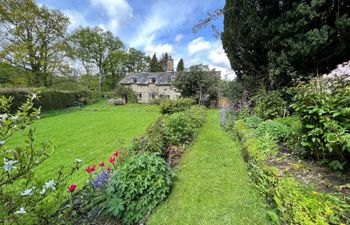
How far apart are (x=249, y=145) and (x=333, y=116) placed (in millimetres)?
1799

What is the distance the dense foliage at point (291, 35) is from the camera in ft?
15.3

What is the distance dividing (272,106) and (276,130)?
201 cm

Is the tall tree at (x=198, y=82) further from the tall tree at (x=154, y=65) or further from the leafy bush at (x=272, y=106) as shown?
the tall tree at (x=154, y=65)

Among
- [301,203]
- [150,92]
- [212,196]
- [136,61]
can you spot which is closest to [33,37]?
[150,92]

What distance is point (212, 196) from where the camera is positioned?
3.24 metres

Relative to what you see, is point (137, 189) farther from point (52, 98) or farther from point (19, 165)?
point (52, 98)

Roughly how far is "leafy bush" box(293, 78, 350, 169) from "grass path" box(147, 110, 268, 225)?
1212 millimetres

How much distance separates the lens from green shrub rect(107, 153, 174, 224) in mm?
2934

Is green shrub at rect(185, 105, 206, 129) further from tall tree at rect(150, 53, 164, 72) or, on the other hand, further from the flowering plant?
tall tree at rect(150, 53, 164, 72)

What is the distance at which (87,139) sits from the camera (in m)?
8.41

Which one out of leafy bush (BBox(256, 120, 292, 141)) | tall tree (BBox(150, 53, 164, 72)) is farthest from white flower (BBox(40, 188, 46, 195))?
tall tree (BBox(150, 53, 164, 72))

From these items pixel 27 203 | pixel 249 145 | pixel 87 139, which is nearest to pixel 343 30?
pixel 249 145

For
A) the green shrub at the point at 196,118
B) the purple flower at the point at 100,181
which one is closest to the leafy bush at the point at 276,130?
the purple flower at the point at 100,181

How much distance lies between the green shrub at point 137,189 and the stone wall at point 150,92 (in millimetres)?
26832
